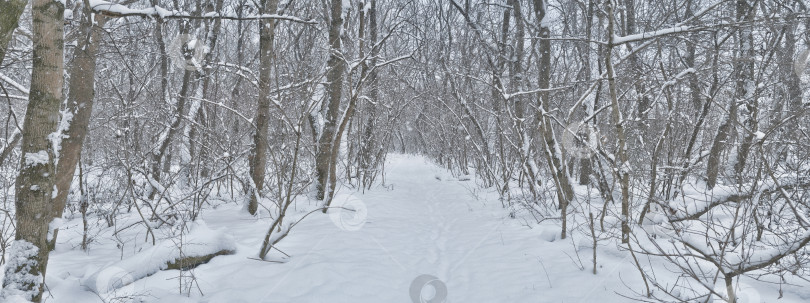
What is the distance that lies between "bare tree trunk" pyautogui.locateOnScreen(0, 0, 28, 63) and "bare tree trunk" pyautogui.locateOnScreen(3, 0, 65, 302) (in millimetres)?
190

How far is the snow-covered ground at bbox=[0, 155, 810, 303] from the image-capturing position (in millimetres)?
3447

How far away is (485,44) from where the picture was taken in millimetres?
8758

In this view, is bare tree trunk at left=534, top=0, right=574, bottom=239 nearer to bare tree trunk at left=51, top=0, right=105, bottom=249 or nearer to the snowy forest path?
the snowy forest path

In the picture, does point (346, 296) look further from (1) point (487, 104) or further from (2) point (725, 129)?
(1) point (487, 104)

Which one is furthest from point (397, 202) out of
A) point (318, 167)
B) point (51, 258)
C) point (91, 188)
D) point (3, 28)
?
point (3, 28)

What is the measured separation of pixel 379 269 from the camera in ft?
14.5

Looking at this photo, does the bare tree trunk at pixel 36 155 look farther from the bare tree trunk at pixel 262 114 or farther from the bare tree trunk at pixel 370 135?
the bare tree trunk at pixel 370 135

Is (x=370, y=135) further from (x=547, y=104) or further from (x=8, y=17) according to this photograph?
(x=8, y=17)

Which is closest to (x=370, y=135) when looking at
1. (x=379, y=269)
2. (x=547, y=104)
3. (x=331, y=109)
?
(x=331, y=109)

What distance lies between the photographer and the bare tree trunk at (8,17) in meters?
2.32

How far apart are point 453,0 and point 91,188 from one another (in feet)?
23.9

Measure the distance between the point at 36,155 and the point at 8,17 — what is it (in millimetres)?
791

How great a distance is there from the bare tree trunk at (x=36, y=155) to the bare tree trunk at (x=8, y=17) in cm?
19

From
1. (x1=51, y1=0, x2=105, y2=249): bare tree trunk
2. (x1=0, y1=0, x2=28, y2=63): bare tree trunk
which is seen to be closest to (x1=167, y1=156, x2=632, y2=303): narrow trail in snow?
(x1=51, y1=0, x2=105, y2=249): bare tree trunk
